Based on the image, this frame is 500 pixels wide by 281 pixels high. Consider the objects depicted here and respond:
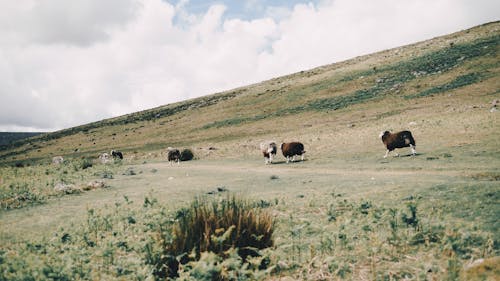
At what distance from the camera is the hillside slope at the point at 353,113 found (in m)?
33.1

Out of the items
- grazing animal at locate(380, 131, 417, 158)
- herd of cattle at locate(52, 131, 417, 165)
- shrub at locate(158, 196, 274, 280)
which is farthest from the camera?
herd of cattle at locate(52, 131, 417, 165)

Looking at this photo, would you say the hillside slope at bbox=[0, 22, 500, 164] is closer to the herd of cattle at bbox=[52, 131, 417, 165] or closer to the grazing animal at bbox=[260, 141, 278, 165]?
the herd of cattle at bbox=[52, 131, 417, 165]

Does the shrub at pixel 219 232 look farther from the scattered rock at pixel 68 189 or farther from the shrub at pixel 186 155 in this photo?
the shrub at pixel 186 155

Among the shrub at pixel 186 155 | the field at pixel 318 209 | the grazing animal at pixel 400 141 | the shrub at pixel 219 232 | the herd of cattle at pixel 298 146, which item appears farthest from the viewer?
the shrub at pixel 186 155

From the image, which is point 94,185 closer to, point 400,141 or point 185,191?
point 185,191

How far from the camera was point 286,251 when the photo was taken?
7758 millimetres

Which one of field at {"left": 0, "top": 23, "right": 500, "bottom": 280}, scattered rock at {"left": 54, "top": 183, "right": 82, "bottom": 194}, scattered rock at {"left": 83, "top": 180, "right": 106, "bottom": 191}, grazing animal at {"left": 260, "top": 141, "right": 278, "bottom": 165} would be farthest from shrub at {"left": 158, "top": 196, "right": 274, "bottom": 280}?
grazing animal at {"left": 260, "top": 141, "right": 278, "bottom": 165}

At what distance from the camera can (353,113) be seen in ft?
177

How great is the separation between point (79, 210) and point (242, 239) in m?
8.21

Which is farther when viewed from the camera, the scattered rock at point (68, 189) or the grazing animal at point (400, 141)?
the grazing animal at point (400, 141)

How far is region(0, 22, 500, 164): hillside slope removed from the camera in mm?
33062

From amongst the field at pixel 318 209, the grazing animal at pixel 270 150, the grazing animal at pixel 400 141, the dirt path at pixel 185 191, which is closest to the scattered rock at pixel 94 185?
the field at pixel 318 209

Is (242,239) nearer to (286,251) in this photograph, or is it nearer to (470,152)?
(286,251)

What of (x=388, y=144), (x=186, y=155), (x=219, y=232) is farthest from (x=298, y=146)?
(x=219, y=232)
